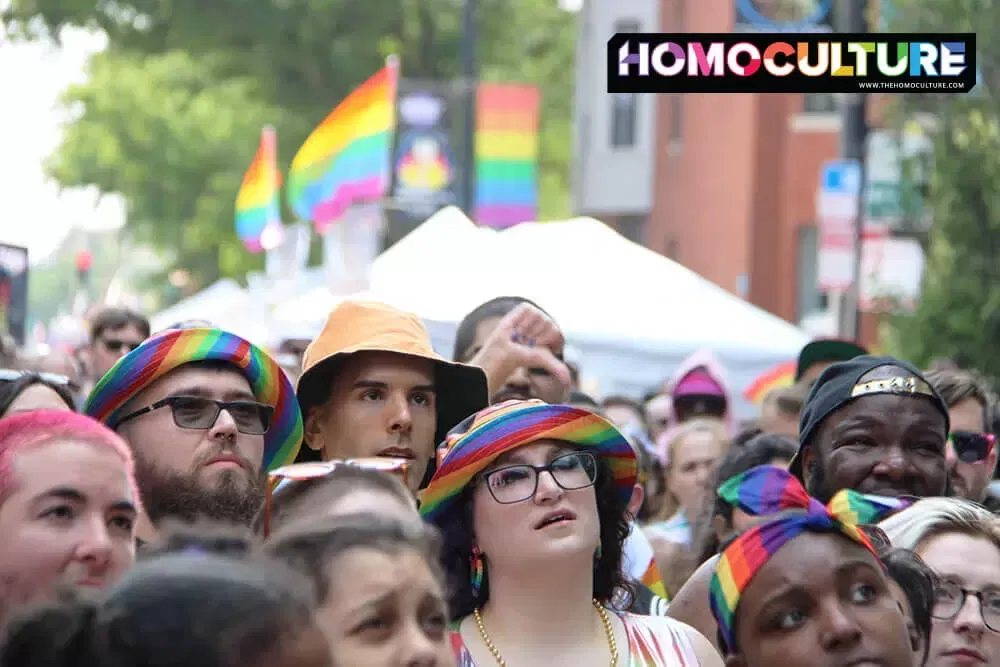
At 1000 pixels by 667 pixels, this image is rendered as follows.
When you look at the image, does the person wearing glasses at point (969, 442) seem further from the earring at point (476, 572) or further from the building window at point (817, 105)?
the building window at point (817, 105)

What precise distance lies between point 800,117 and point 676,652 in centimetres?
2434

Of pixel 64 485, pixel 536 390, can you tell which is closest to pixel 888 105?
pixel 536 390

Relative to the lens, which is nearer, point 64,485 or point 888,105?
point 64,485

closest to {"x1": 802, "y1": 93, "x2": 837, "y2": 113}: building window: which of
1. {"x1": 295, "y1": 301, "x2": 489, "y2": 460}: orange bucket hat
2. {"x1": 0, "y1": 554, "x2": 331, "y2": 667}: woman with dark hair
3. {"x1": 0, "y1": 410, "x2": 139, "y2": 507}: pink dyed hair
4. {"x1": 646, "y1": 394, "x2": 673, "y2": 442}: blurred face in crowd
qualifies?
{"x1": 646, "y1": 394, "x2": 673, "y2": 442}: blurred face in crowd

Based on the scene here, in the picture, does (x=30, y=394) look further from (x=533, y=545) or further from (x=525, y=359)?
(x=533, y=545)

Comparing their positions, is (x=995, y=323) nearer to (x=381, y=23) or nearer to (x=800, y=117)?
(x=800, y=117)

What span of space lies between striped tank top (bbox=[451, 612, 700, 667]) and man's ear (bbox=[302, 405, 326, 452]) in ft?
4.24

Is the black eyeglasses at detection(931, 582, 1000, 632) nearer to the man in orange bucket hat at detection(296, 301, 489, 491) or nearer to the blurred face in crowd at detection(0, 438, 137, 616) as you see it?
the man in orange bucket hat at detection(296, 301, 489, 491)

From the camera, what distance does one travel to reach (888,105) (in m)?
16.8

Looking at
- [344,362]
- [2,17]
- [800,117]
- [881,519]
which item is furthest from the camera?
[2,17]

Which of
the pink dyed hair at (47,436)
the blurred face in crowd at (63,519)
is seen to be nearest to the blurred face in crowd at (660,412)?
the pink dyed hair at (47,436)

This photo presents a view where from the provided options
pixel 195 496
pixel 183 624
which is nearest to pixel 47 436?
pixel 195 496

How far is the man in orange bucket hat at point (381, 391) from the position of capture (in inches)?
221

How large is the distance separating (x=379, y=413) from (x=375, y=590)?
7.59 feet
